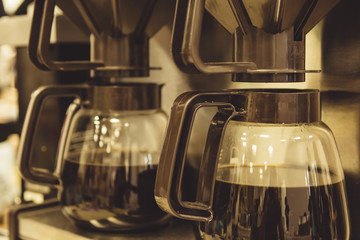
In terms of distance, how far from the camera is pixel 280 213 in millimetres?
616

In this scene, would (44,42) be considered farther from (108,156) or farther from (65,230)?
(65,230)

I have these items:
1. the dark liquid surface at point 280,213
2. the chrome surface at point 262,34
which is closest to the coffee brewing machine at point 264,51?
the chrome surface at point 262,34

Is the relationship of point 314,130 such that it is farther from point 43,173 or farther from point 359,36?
point 43,173

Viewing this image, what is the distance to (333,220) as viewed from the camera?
2.11 ft

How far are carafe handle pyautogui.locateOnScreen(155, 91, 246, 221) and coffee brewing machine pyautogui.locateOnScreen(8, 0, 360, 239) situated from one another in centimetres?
4

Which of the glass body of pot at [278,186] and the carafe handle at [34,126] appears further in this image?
the carafe handle at [34,126]

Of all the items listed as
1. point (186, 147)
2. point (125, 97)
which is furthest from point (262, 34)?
point (125, 97)

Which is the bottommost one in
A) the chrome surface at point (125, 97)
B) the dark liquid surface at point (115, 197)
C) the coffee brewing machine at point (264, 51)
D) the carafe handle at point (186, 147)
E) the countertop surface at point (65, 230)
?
the countertop surface at point (65, 230)

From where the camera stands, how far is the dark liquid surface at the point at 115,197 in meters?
0.80

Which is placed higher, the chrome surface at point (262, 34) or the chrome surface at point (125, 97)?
→ the chrome surface at point (262, 34)

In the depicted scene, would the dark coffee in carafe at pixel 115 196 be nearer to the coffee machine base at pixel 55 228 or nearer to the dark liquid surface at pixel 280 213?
the coffee machine base at pixel 55 228

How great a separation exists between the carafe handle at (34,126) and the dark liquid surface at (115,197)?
82 millimetres

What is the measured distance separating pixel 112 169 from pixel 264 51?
0.99ft

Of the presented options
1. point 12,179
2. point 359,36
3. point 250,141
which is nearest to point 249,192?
point 250,141
